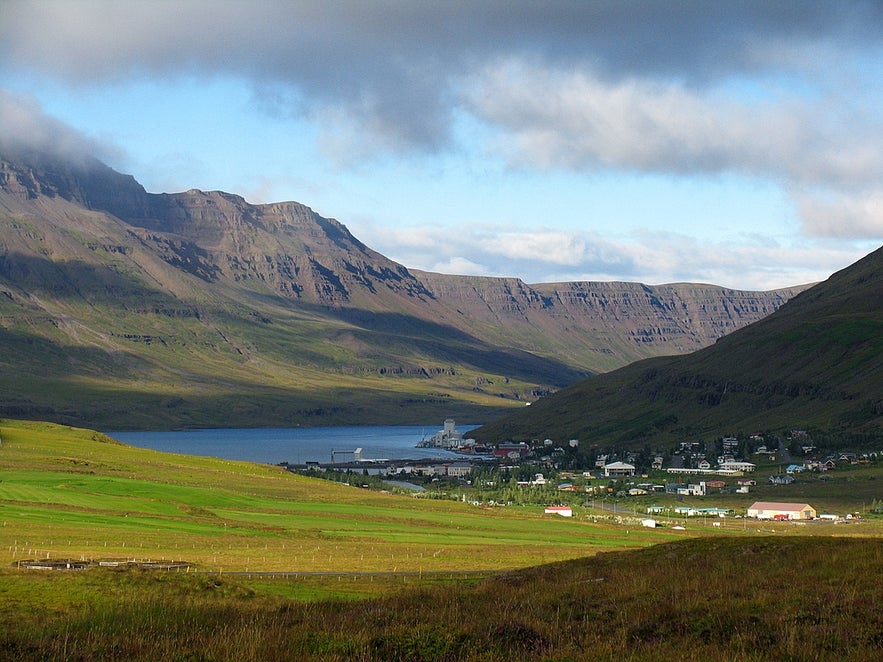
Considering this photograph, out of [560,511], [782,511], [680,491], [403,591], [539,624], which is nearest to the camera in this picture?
[539,624]

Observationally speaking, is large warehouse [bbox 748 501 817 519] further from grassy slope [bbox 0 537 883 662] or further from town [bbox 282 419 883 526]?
grassy slope [bbox 0 537 883 662]

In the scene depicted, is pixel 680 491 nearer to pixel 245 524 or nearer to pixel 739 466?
pixel 739 466

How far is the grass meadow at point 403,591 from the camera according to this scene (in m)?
18.2

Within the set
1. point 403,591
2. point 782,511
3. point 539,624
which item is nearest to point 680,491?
point 782,511

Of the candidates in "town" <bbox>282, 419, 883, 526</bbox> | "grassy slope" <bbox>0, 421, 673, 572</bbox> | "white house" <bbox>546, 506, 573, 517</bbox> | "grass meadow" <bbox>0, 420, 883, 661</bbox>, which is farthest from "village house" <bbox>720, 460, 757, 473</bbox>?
"grass meadow" <bbox>0, 420, 883, 661</bbox>

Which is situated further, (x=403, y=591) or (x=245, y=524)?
(x=245, y=524)

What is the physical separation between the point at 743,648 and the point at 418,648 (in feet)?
19.0

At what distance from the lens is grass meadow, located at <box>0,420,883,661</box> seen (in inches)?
715

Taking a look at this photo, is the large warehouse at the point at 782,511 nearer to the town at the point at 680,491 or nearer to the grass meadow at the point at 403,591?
the town at the point at 680,491

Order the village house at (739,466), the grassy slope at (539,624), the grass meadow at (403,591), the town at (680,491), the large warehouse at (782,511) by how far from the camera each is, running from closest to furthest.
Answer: the grassy slope at (539,624) → the grass meadow at (403,591) → the large warehouse at (782,511) → the town at (680,491) → the village house at (739,466)

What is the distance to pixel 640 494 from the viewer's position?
170 metres

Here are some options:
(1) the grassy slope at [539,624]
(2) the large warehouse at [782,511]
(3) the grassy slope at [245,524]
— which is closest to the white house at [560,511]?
(3) the grassy slope at [245,524]

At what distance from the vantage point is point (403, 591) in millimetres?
33969

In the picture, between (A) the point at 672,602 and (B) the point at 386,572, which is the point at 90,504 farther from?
(A) the point at 672,602
